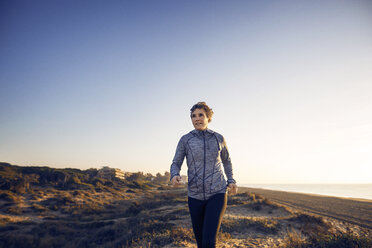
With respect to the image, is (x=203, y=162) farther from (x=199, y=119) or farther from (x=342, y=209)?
(x=342, y=209)

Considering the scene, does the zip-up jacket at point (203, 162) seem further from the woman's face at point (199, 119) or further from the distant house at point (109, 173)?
the distant house at point (109, 173)

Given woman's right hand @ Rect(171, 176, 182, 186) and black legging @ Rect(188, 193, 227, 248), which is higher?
woman's right hand @ Rect(171, 176, 182, 186)

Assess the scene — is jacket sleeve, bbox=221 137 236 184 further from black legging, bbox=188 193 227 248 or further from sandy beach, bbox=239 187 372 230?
sandy beach, bbox=239 187 372 230

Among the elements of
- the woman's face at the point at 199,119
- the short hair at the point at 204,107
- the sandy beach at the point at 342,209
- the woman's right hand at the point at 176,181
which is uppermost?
the short hair at the point at 204,107

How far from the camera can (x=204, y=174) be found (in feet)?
8.63

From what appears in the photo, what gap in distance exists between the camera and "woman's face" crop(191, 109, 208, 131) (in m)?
2.88

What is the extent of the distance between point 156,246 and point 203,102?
5.48 metres

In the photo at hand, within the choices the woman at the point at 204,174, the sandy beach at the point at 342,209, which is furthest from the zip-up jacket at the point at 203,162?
the sandy beach at the point at 342,209

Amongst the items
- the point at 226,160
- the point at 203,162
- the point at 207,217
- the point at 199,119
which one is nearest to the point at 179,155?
the point at 203,162

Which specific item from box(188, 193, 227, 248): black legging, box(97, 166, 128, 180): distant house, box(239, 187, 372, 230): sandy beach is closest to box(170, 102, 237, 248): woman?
box(188, 193, 227, 248): black legging

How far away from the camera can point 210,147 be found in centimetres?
276

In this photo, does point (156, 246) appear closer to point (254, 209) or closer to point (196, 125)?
point (196, 125)

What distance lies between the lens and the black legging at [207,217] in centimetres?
231

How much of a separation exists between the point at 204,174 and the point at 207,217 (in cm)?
52
